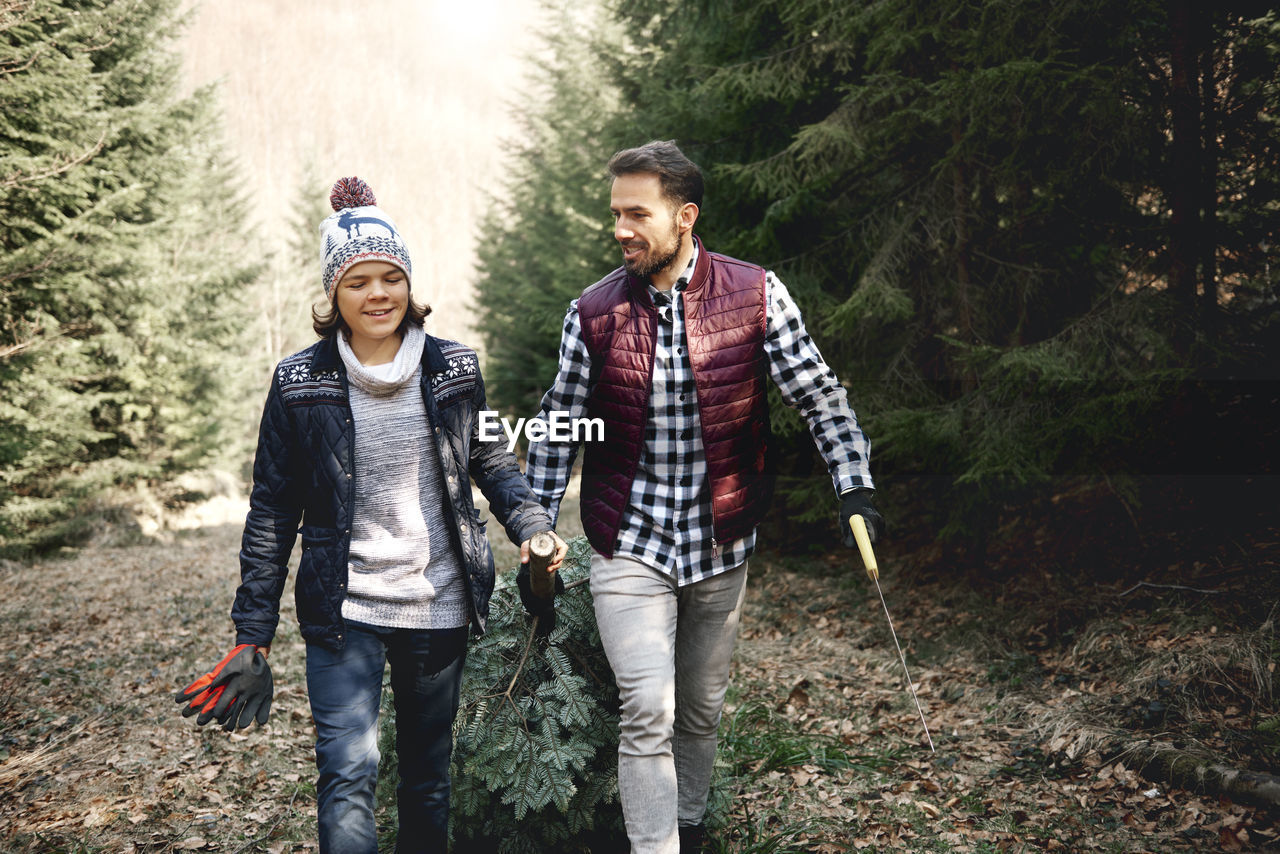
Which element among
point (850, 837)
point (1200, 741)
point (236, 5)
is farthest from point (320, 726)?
point (236, 5)

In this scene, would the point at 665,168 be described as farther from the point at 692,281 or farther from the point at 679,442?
the point at 679,442

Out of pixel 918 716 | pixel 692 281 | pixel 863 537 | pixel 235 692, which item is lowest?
pixel 918 716

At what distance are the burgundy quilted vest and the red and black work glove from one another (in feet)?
4.00

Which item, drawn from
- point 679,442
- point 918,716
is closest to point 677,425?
point 679,442

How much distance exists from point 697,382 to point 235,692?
1843 millimetres

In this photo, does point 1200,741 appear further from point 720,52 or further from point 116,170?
point 116,170

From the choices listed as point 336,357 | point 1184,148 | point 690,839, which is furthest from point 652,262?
point 1184,148

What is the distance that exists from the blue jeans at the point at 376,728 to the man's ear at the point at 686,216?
1.75 m

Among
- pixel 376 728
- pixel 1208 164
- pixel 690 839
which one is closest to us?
pixel 376 728

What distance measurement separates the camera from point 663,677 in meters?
2.94

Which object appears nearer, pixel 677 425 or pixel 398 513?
pixel 398 513

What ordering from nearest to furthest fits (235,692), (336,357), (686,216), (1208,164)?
(235,692) < (336,357) < (686,216) < (1208,164)

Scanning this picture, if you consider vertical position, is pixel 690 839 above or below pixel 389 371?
below

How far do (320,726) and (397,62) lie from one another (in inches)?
6017
